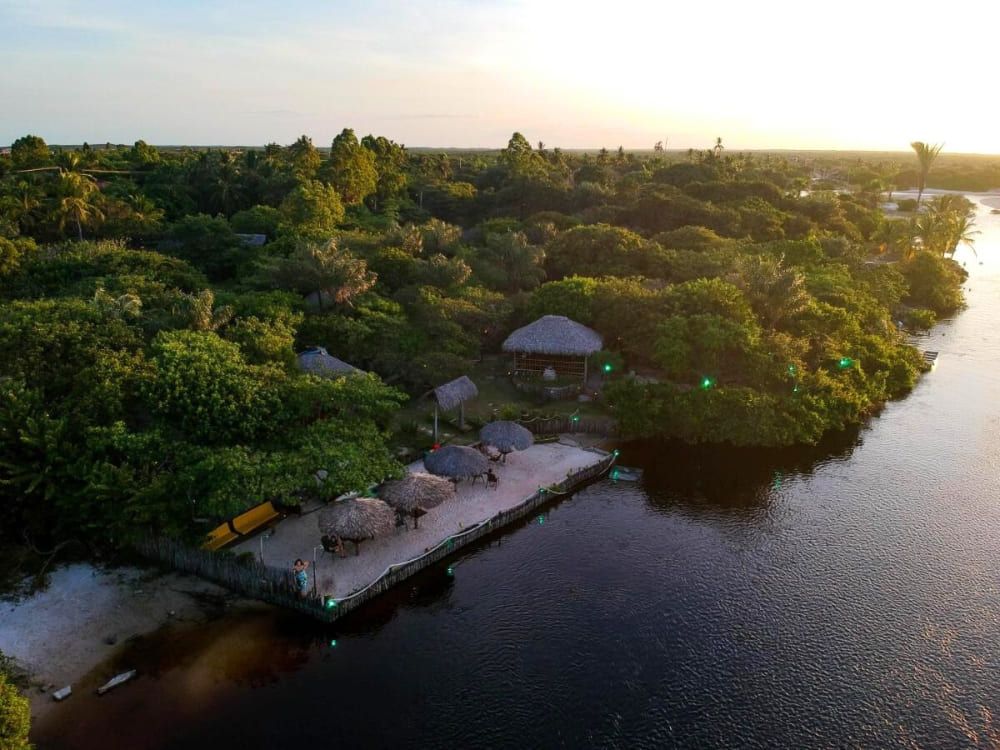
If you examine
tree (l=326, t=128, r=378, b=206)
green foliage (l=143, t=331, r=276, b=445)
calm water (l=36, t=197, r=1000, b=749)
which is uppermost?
tree (l=326, t=128, r=378, b=206)

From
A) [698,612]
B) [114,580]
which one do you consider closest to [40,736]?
[114,580]

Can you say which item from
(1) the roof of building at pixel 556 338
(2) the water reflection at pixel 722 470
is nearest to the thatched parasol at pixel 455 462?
(2) the water reflection at pixel 722 470

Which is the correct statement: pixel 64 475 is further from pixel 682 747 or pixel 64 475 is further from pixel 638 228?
pixel 638 228

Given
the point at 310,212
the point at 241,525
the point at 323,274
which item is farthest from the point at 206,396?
the point at 310,212

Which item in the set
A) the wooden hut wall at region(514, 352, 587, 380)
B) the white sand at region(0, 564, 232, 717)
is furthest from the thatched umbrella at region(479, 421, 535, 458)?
the white sand at region(0, 564, 232, 717)

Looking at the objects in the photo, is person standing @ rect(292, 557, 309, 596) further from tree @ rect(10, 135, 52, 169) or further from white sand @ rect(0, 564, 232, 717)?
tree @ rect(10, 135, 52, 169)

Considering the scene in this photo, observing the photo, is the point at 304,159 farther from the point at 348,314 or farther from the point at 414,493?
the point at 414,493
